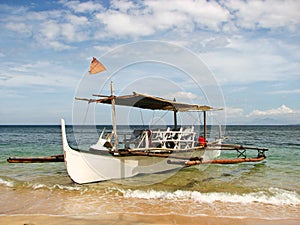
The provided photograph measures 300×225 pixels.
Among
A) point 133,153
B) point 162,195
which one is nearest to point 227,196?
point 162,195

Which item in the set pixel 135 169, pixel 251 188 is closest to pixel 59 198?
pixel 135 169

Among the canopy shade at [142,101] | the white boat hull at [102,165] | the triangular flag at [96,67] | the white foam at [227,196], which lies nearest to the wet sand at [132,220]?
the white foam at [227,196]

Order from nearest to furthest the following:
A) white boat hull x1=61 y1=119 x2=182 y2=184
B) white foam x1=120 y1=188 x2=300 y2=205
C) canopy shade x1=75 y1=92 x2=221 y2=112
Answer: white foam x1=120 y1=188 x2=300 y2=205, white boat hull x1=61 y1=119 x2=182 y2=184, canopy shade x1=75 y1=92 x2=221 y2=112

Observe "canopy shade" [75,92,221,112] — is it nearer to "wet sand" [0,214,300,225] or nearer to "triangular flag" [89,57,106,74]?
"triangular flag" [89,57,106,74]

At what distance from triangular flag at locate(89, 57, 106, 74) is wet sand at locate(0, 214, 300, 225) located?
447 cm

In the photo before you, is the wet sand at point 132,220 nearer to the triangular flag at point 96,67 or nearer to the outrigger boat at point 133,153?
the outrigger boat at point 133,153

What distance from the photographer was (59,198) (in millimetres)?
8438

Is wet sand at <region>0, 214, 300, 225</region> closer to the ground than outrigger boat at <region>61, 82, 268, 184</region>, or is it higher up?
closer to the ground

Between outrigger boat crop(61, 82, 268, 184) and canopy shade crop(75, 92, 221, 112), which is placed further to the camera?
canopy shade crop(75, 92, 221, 112)

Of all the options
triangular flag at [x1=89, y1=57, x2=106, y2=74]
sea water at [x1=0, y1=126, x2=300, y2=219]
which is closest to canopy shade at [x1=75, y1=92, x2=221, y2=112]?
triangular flag at [x1=89, y1=57, x2=106, y2=74]

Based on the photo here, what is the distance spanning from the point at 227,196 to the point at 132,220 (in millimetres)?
3488

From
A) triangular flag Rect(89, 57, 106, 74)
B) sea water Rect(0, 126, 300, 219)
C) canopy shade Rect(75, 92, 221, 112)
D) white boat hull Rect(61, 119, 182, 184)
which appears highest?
triangular flag Rect(89, 57, 106, 74)

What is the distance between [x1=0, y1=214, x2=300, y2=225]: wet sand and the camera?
6.15 metres

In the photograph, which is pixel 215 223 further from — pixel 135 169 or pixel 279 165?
pixel 279 165
